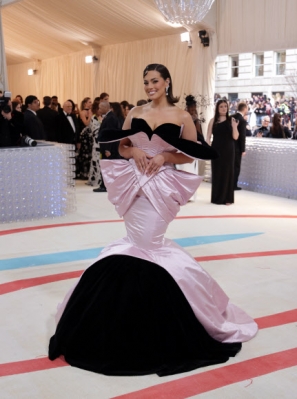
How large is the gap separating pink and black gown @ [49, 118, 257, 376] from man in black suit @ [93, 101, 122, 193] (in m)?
4.99

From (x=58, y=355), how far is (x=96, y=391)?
16.9 inches

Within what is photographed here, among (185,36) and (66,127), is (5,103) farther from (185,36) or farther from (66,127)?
(185,36)

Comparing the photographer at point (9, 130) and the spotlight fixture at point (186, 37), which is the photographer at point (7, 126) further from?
the spotlight fixture at point (186, 37)

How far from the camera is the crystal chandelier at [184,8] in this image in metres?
5.62

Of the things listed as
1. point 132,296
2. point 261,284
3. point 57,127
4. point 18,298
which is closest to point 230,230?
point 261,284

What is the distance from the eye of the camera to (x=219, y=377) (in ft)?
9.46

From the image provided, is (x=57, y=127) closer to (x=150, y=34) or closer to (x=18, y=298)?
(x=150, y=34)

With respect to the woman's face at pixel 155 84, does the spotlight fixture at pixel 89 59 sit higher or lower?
higher

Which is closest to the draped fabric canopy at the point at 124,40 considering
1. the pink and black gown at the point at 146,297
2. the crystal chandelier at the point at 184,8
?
the crystal chandelier at the point at 184,8

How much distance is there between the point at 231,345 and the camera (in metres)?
3.19

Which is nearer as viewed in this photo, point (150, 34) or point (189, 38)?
point (189, 38)

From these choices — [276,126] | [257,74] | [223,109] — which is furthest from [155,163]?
[257,74]

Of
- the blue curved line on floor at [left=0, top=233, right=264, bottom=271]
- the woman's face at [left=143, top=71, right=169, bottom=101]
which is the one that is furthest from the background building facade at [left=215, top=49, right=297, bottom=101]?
the woman's face at [left=143, top=71, right=169, bottom=101]

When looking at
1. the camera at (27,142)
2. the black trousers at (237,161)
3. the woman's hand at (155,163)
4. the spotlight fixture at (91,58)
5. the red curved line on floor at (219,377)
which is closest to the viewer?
the red curved line on floor at (219,377)
